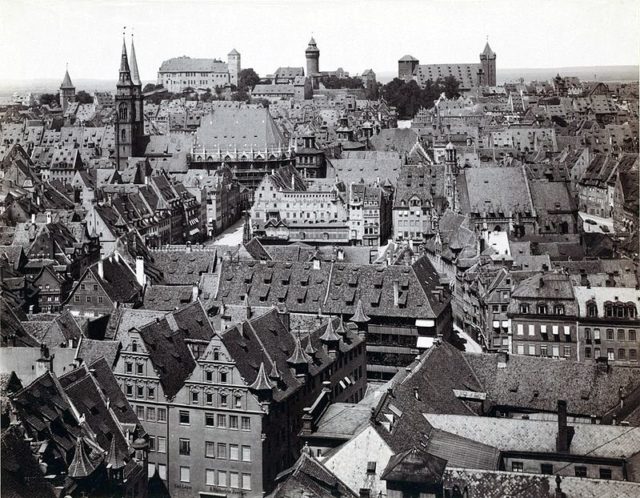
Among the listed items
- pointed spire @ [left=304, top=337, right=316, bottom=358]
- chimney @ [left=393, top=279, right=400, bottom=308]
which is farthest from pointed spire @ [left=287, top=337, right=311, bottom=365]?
chimney @ [left=393, top=279, right=400, bottom=308]

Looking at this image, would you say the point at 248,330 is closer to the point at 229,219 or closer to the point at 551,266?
the point at 551,266

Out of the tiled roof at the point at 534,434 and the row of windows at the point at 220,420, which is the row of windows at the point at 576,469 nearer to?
the tiled roof at the point at 534,434

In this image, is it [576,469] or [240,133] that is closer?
[576,469]

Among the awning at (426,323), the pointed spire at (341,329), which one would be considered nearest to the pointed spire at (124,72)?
the awning at (426,323)

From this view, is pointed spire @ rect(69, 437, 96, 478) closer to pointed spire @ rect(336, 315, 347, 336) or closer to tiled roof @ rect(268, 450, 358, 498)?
tiled roof @ rect(268, 450, 358, 498)

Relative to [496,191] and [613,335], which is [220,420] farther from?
[496,191]

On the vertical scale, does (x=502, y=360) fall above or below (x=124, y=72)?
below

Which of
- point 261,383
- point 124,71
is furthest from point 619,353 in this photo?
point 124,71
